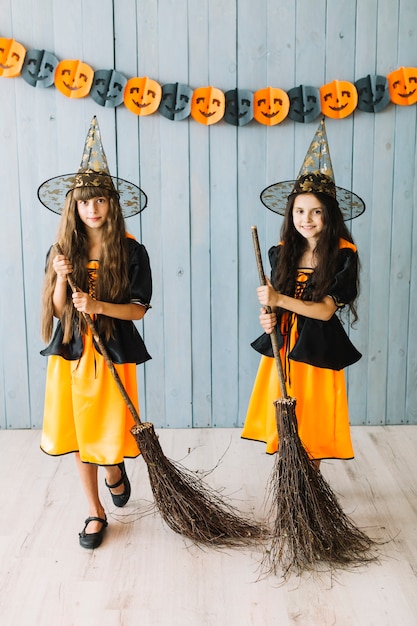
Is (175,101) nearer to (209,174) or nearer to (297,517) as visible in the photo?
(209,174)

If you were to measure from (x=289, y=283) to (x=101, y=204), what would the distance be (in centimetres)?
73

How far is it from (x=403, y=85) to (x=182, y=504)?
2.19 metres

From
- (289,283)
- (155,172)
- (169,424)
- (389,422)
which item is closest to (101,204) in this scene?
(289,283)

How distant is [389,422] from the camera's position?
3525mm

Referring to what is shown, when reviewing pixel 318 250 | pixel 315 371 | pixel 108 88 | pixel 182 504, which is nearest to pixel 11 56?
pixel 108 88

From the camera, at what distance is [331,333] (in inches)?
95.9

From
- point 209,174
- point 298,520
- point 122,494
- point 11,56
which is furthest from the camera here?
point 209,174

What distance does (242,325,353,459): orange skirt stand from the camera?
2.46 meters

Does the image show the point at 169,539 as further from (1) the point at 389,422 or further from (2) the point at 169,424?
(1) the point at 389,422

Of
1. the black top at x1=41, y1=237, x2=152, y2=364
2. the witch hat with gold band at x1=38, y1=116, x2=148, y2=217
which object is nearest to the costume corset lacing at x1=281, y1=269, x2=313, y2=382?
the black top at x1=41, y1=237, x2=152, y2=364

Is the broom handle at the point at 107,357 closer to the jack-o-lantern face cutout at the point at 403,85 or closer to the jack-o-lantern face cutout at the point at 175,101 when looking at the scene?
the jack-o-lantern face cutout at the point at 175,101

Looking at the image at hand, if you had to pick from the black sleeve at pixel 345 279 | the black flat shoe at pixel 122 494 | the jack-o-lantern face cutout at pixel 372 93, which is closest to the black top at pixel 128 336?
the black flat shoe at pixel 122 494

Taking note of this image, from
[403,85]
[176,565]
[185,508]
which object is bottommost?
[176,565]

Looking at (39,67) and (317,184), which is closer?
(317,184)
